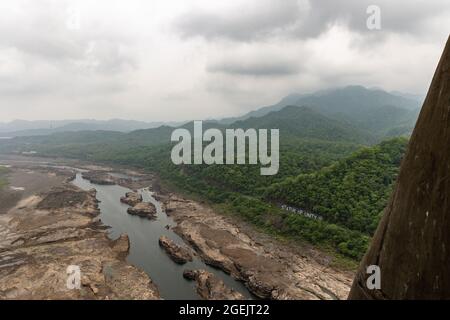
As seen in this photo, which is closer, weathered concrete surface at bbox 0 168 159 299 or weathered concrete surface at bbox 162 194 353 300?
weathered concrete surface at bbox 0 168 159 299

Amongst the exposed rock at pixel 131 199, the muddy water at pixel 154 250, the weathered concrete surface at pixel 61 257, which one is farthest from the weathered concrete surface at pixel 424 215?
the exposed rock at pixel 131 199

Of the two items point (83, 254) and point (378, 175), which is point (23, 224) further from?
point (378, 175)

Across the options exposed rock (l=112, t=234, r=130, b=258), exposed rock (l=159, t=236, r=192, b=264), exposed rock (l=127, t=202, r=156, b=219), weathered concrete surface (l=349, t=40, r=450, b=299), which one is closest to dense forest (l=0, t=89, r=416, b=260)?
exposed rock (l=127, t=202, r=156, b=219)

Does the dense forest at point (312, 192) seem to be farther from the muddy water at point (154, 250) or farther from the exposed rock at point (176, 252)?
the exposed rock at point (176, 252)

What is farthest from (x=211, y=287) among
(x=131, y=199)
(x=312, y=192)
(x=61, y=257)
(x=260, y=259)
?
(x=131, y=199)

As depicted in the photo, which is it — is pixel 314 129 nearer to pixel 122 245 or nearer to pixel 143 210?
pixel 143 210

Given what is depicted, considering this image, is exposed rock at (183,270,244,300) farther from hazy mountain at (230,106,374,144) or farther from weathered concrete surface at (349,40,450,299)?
hazy mountain at (230,106,374,144)
